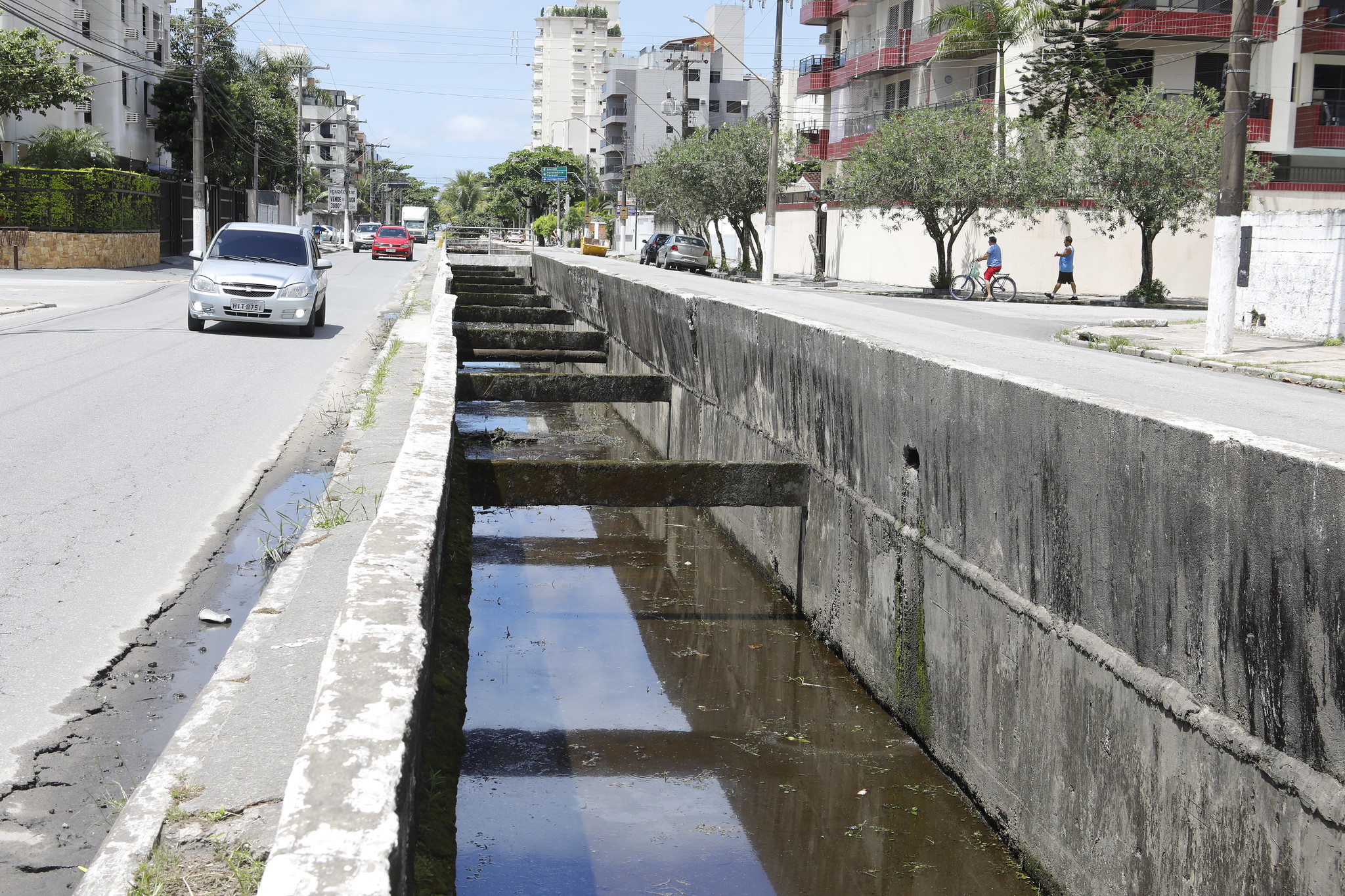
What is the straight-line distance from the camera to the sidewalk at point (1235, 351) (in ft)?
52.7

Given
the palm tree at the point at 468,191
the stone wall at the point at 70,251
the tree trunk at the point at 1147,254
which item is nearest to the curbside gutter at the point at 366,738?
the tree trunk at the point at 1147,254

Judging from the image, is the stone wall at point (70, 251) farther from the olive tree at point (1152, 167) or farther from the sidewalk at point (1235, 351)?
the sidewalk at point (1235, 351)

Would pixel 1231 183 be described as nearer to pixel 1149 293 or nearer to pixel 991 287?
pixel 1149 293

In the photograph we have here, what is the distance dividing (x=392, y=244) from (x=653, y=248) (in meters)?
12.4

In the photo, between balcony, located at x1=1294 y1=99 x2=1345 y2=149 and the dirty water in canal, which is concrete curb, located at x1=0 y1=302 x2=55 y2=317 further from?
balcony, located at x1=1294 y1=99 x2=1345 y2=149

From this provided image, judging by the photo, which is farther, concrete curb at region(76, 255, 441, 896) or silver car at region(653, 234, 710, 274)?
silver car at region(653, 234, 710, 274)

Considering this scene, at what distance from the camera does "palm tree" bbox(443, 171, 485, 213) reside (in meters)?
162

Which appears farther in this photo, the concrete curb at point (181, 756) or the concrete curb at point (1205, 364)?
the concrete curb at point (1205, 364)

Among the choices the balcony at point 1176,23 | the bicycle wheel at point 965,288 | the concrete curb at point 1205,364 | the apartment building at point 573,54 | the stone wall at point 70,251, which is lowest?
the concrete curb at point 1205,364

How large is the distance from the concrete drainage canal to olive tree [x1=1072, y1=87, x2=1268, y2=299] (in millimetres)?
25869

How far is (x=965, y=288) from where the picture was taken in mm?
35344

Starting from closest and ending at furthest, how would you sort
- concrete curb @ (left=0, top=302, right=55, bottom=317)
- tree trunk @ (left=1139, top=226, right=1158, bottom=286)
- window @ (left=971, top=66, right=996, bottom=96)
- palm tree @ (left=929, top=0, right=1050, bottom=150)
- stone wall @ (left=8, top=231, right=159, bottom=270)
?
concrete curb @ (left=0, top=302, right=55, bottom=317)
tree trunk @ (left=1139, top=226, right=1158, bottom=286)
stone wall @ (left=8, top=231, right=159, bottom=270)
palm tree @ (left=929, top=0, right=1050, bottom=150)
window @ (left=971, top=66, right=996, bottom=96)

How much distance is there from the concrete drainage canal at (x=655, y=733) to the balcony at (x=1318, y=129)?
38557mm

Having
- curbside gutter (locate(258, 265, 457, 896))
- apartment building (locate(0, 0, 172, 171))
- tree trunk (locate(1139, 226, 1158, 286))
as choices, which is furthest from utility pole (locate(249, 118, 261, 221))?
curbside gutter (locate(258, 265, 457, 896))
